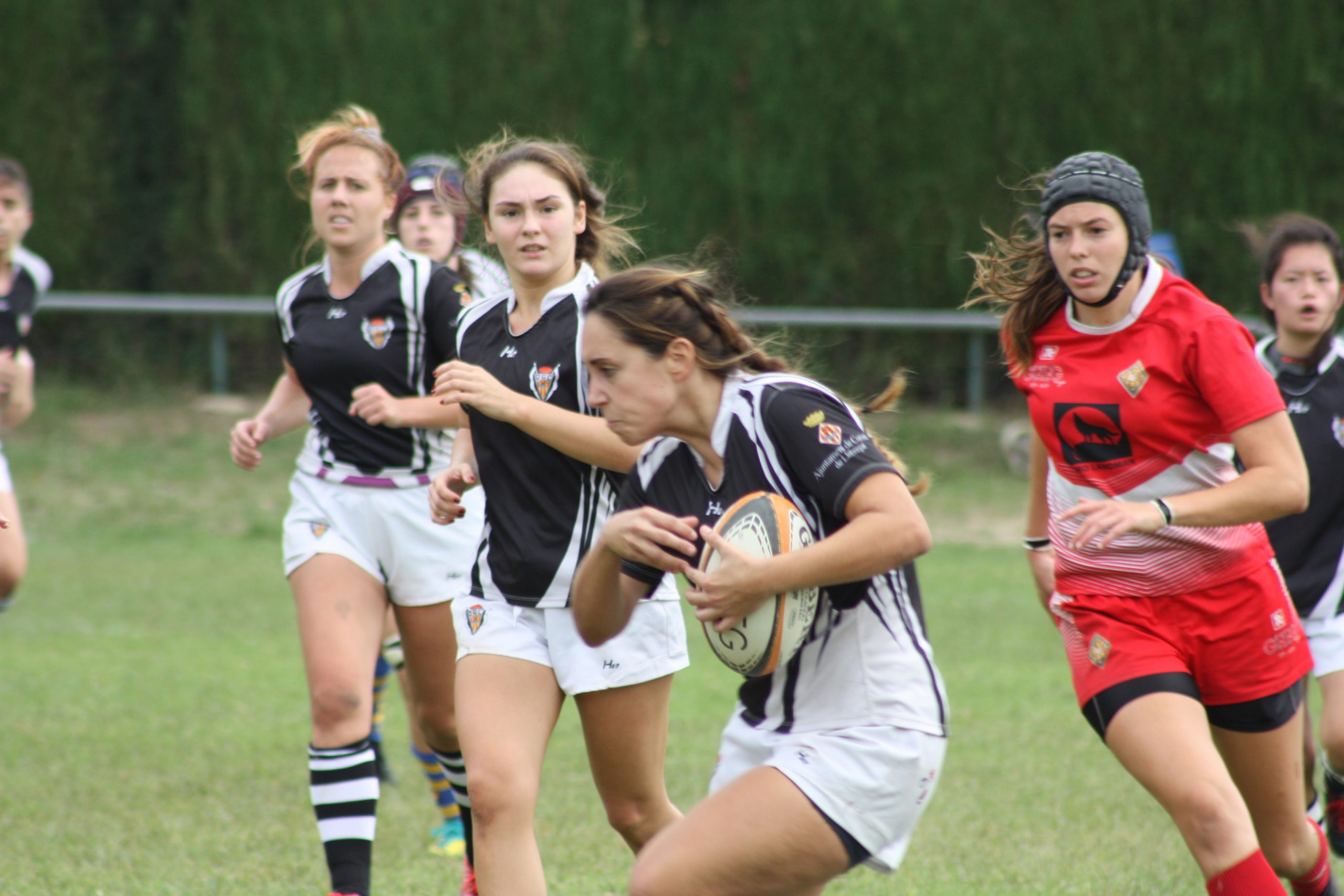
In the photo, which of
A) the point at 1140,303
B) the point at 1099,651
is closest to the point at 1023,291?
the point at 1140,303

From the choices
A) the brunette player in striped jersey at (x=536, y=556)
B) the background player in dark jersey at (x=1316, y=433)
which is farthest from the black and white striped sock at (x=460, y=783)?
the background player in dark jersey at (x=1316, y=433)

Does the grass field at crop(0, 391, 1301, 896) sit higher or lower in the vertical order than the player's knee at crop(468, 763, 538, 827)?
lower

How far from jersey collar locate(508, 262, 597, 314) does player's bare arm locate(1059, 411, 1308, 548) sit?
1.49 m

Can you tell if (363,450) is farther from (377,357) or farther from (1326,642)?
(1326,642)

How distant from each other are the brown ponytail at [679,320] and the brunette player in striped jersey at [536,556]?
65 centimetres

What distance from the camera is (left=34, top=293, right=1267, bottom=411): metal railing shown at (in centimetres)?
1435

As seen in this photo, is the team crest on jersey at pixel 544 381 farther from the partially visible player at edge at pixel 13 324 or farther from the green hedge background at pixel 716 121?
the green hedge background at pixel 716 121

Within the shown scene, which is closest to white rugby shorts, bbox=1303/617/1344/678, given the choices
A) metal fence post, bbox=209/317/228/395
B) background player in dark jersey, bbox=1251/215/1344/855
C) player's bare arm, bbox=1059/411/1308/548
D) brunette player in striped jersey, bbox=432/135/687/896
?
background player in dark jersey, bbox=1251/215/1344/855

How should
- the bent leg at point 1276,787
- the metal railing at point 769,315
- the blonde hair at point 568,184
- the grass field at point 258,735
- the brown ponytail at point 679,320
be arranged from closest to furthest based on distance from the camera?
1. the brown ponytail at point 679,320
2. the bent leg at point 1276,787
3. the blonde hair at point 568,184
4. the grass field at point 258,735
5. the metal railing at point 769,315

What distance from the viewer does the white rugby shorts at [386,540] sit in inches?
185

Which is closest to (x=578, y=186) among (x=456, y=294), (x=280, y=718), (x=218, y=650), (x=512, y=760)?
(x=456, y=294)

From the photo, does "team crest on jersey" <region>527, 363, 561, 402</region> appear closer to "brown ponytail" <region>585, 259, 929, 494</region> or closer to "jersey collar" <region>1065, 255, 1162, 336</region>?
"brown ponytail" <region>585, 259, 929, 494</region>

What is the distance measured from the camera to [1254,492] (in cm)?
346

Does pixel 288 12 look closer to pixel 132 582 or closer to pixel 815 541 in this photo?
pixel 132 582
